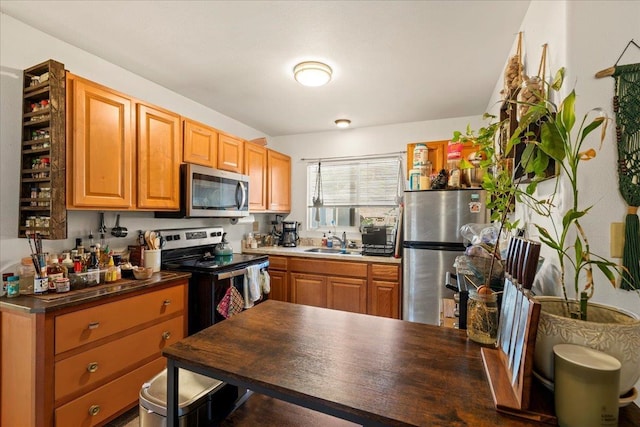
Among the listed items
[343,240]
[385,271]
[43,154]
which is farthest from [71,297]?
[343,240]

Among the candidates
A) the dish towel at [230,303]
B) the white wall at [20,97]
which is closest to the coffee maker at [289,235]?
the dish towel at [230,303]

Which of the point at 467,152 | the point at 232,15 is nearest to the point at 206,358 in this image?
the point at 232,15

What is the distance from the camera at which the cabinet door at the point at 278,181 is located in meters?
3.71

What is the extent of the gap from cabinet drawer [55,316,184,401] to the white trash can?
1.90 ft

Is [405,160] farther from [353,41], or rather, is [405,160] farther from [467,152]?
[353,41]

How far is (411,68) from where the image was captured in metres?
2.27

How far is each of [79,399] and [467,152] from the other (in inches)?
141

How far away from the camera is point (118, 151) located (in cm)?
200

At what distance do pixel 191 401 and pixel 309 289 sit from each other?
2.25m

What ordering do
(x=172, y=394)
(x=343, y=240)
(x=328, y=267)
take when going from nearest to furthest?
(x=172, y=394) → (x=328, y=267) → (x=343, y=240)

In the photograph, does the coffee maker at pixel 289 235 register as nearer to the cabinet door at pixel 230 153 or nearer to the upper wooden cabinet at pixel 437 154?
the cabinet door at pixel 230 153

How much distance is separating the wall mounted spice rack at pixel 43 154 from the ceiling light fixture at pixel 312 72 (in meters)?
1.47

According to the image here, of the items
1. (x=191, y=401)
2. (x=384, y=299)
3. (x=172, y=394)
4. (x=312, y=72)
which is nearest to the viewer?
(x=172, y=394)

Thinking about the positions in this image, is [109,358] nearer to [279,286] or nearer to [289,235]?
[279,286]
